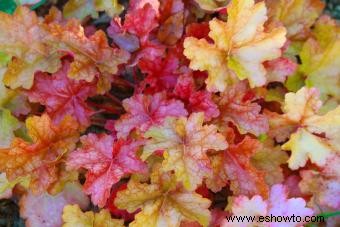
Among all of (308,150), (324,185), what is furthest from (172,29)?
(324,185)

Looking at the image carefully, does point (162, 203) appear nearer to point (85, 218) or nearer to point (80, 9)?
point (85, 218)

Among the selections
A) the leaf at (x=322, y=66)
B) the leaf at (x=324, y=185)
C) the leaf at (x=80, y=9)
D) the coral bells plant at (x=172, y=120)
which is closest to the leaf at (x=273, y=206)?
the coral bells plant at (x=172, y=120)

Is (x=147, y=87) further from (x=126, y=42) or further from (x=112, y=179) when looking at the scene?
(x=112, y=179)

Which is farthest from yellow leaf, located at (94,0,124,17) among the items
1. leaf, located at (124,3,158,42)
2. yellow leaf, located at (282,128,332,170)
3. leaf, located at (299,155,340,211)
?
leaf, located at (299,155,340,211)

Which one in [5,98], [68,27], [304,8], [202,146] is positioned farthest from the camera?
[304,8]

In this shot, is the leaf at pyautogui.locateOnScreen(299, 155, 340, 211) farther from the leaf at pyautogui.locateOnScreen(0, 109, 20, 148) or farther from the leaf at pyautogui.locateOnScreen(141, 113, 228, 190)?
the leaf at pyautogui.locateOnScreen(0, 109, 20, 148)

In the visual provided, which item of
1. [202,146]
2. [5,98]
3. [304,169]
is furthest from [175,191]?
[5,98]
